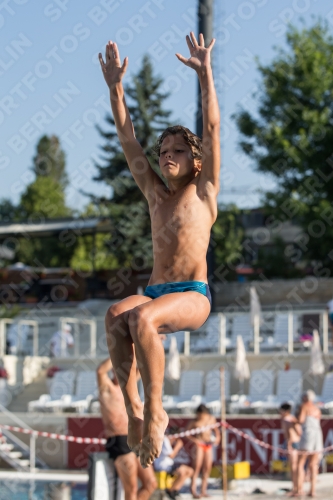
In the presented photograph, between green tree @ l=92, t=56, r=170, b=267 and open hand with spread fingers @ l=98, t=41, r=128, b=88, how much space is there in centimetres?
2556

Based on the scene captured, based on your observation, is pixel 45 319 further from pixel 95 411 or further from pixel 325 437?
pixel 325 437

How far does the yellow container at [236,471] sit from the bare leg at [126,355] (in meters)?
9.51

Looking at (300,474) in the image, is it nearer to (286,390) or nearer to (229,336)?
(286,390)

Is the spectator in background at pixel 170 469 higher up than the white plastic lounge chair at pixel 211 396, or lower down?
lower down

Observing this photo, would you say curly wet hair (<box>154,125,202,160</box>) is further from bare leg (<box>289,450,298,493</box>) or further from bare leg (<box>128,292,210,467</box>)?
bare leg (<box>289,450,298,493</box>)

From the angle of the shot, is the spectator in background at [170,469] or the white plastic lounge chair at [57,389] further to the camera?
the white plastic lounge chair at [57,389]

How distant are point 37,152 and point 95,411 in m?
51.1

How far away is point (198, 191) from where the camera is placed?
496 cm

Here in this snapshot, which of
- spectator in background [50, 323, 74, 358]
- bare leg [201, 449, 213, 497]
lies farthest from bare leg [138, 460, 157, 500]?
spectator in background [50, 323, 74, 358]

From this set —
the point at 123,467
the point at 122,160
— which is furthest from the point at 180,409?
the point at 122,160

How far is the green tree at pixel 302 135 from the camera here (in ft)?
89.0

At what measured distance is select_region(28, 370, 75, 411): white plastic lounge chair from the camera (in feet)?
Answer: 60.2

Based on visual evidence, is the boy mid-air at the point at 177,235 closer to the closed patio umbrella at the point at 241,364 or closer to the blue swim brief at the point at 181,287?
the blue swim brief at the point at 181,287

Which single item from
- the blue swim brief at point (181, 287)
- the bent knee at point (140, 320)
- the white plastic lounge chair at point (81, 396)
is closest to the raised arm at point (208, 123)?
the blue swim brief at point (181, 287)
